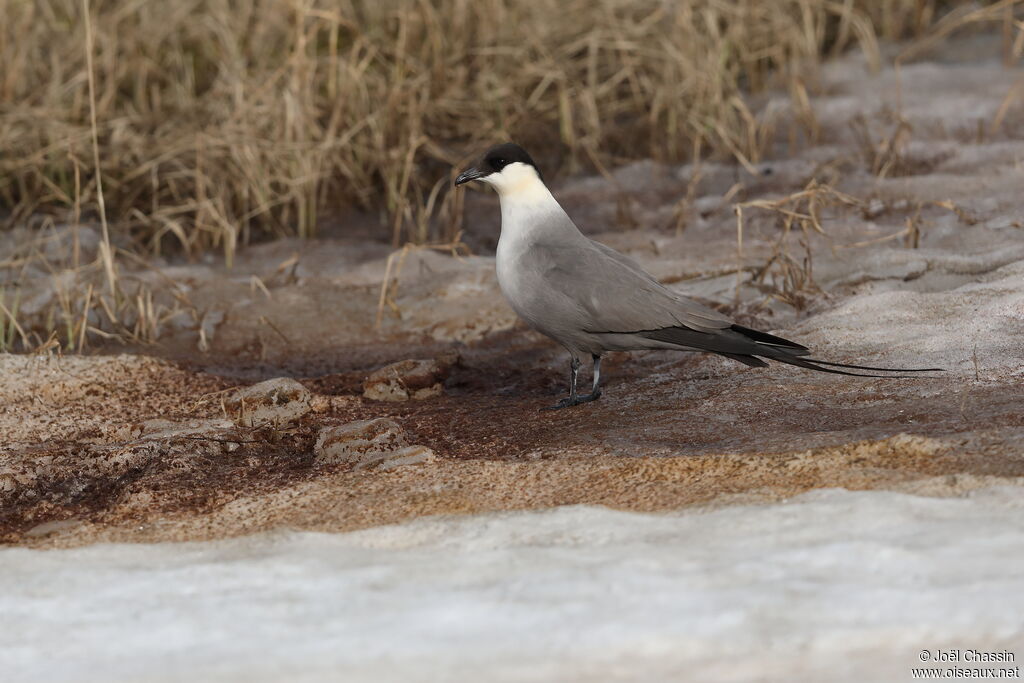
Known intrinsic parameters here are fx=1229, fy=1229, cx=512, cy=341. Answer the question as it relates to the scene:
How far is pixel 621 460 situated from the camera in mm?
2711

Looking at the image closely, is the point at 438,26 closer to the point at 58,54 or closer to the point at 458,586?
the point at 58,54

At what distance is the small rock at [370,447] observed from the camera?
2.84 m

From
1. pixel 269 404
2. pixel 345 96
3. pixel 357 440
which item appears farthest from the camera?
pixel 345 96

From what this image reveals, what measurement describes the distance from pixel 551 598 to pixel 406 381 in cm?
158

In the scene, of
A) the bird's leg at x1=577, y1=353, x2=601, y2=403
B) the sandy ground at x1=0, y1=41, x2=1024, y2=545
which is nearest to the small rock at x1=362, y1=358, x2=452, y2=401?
the sandy ground at x1=0, y1=41, x2=1024, y2=545

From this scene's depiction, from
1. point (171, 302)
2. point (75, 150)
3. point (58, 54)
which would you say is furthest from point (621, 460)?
point (58, 54)

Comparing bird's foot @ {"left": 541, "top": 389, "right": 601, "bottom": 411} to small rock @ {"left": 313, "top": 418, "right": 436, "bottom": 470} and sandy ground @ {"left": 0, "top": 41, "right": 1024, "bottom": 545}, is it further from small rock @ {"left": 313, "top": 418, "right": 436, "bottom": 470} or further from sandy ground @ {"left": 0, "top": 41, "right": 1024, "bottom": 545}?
small rock @ {"left": 313, "top": 418, "right": 436, "bottom": 470}

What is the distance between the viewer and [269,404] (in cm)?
333

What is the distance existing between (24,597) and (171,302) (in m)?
2.38

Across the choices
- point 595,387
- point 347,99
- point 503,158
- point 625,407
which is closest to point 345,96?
point 347,99

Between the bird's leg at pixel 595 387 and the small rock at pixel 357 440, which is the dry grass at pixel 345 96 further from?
the small rock at pixel 357 440

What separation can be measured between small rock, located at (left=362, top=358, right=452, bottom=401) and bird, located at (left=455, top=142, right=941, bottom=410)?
1.23 ft

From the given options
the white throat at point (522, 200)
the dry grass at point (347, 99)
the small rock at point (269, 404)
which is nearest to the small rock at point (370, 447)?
the small rock at point (269, 404)

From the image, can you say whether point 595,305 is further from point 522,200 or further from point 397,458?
point 397,458
